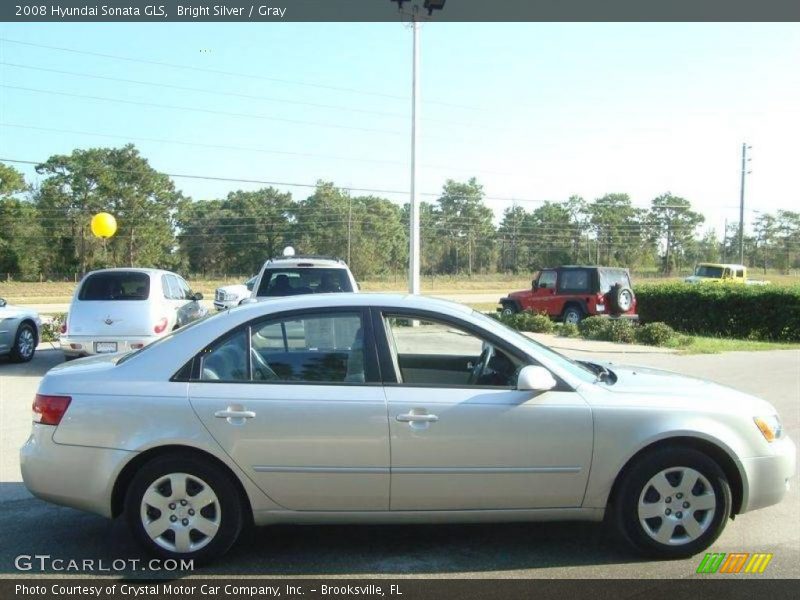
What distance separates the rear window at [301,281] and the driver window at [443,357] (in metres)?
5.73

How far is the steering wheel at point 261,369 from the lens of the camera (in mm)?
4156

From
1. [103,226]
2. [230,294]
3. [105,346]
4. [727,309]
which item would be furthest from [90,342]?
[727,309]

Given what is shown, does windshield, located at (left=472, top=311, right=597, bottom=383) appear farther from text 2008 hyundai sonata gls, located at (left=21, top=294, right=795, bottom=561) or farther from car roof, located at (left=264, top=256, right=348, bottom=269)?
car roof, located at (left=264, top=256, right=348, bottom=269)

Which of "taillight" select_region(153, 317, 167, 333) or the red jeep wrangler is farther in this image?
the red jeep wrangler

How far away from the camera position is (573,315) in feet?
69.9

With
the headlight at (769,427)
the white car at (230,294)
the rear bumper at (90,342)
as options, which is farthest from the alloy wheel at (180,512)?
the white car at (230,294)

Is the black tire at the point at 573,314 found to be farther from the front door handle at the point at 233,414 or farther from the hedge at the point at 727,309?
the front door handle at the point at 233,414

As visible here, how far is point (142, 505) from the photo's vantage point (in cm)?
398

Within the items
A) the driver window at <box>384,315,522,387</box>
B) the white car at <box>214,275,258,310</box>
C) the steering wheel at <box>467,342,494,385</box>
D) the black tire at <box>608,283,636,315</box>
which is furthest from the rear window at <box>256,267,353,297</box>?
the black tire at <box>608,283,636,315</box>

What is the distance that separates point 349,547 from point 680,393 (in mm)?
2321

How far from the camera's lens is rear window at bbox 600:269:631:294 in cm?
2088

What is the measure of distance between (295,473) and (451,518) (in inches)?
38.1

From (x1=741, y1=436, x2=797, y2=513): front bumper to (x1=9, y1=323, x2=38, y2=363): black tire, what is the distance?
1209 cm

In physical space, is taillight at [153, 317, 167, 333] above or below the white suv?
below
